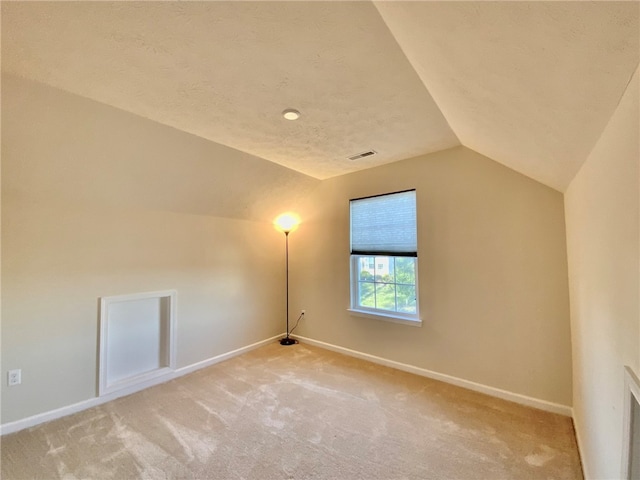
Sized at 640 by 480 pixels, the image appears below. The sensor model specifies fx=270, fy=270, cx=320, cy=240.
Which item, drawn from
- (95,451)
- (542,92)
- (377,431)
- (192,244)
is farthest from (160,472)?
(542,92)

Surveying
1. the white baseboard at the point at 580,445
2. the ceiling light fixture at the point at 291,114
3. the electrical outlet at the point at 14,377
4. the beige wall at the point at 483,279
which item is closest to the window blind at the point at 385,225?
the beige wall at the point at 483,279

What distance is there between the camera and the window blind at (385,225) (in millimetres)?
3225

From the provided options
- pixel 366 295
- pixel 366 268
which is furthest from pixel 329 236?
pixel 366 295

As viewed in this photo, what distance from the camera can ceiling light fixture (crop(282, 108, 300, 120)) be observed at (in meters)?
2.00

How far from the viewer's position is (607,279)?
49.2 inches

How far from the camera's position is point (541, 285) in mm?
2453

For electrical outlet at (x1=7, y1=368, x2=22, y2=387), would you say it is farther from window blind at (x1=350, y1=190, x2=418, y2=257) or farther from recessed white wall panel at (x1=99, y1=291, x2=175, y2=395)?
window blind at (x1=350, y1=190, x2=418, y2=257)

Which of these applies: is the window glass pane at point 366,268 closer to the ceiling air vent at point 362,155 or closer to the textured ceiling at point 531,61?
the ceiling air vent at point 362,155

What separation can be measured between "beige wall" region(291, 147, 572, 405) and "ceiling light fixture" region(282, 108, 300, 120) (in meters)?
1.65

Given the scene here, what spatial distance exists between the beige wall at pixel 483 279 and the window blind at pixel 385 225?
0.11m

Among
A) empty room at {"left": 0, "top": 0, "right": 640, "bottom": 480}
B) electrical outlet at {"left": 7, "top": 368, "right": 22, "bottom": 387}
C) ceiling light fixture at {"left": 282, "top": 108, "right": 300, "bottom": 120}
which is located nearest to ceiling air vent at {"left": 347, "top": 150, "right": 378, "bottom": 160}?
empty room at {"left": 0, "top": 0, "right": 640, "bottom": 480}

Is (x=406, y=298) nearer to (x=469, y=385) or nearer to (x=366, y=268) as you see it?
(x=366, y=268)

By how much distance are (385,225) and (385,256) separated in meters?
0.40

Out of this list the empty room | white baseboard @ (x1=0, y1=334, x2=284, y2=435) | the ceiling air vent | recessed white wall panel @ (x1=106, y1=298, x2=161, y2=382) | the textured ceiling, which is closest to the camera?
the textured ceiling
